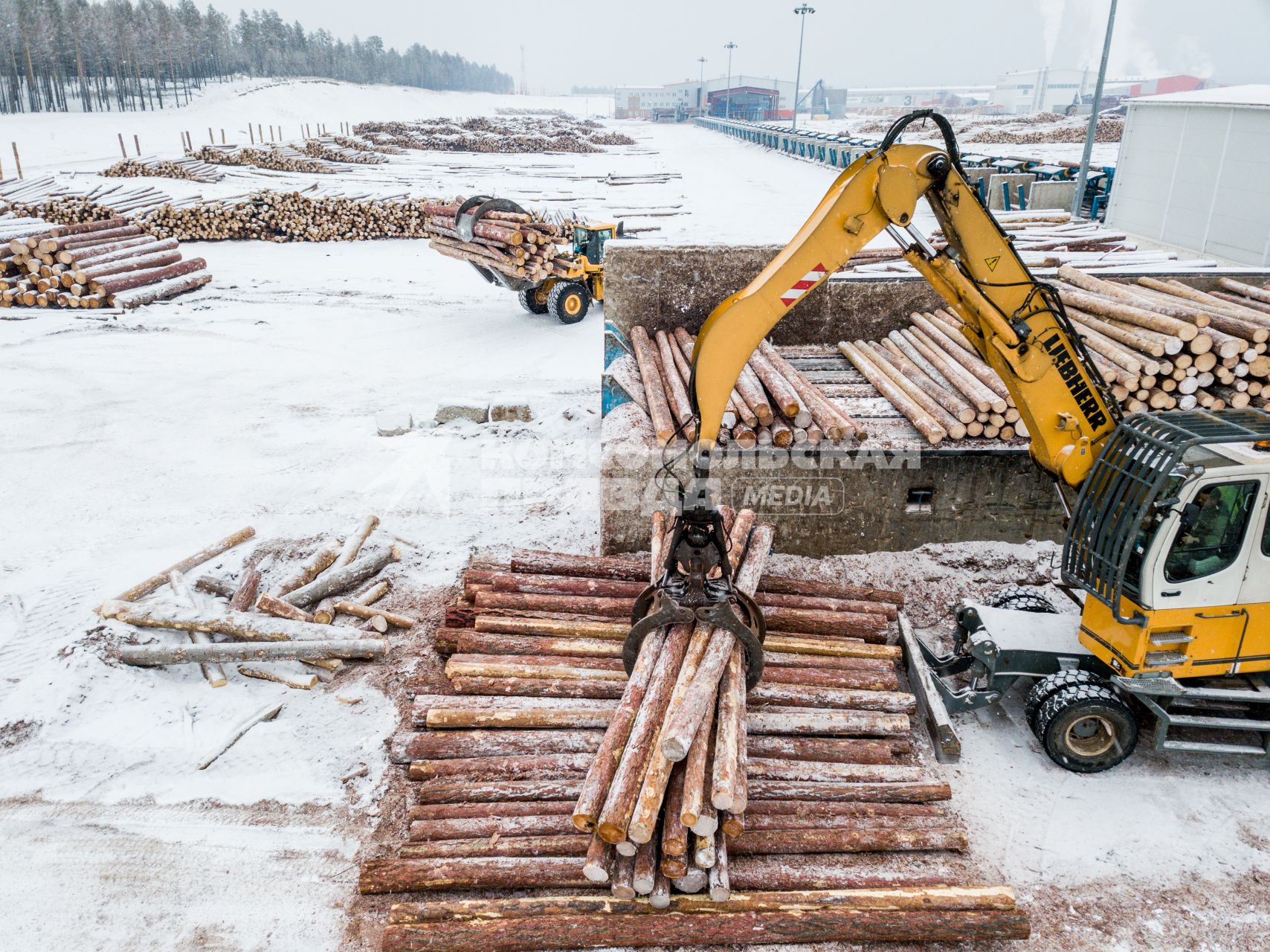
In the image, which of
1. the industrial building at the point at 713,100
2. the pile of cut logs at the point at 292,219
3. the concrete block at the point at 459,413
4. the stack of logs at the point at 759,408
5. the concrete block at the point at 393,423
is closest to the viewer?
the stack of logs at the point at 759,408

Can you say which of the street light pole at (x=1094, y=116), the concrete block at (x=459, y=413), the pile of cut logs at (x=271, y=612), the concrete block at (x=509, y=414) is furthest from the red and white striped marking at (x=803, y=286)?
the street light pole at (x=1094, y=116)

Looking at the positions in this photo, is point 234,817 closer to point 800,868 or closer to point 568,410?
point 800,868

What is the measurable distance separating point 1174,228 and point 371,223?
23.0m

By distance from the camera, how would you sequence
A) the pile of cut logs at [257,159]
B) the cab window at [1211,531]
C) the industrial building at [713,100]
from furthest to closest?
the industrial building at [713,100], the pile of cut logs at [257,159], the cab window at [1211,531]

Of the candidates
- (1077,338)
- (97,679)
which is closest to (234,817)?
(97,679)

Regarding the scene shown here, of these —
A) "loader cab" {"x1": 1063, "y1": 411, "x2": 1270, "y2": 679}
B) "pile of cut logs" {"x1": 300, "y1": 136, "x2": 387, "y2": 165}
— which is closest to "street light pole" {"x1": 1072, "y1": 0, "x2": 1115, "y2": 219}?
"loader cab" {"x1": 1063, "y1": 411, "x2": 1270, "y2": 679}

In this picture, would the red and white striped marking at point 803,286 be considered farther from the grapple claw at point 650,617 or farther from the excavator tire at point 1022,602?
the excavator tire at point 1022,602

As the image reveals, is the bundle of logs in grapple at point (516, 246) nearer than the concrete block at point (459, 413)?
No

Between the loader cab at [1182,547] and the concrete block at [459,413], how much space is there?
347 inches

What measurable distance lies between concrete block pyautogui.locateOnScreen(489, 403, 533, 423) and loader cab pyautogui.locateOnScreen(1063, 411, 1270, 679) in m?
8.44

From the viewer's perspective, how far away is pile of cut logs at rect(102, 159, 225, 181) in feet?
107

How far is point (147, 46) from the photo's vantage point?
242 ft

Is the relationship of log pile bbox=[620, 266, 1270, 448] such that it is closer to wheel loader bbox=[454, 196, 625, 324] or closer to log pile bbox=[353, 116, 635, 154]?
wheel loader bbox=[454, 196, 625, 324]

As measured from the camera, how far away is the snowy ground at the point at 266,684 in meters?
5.34
